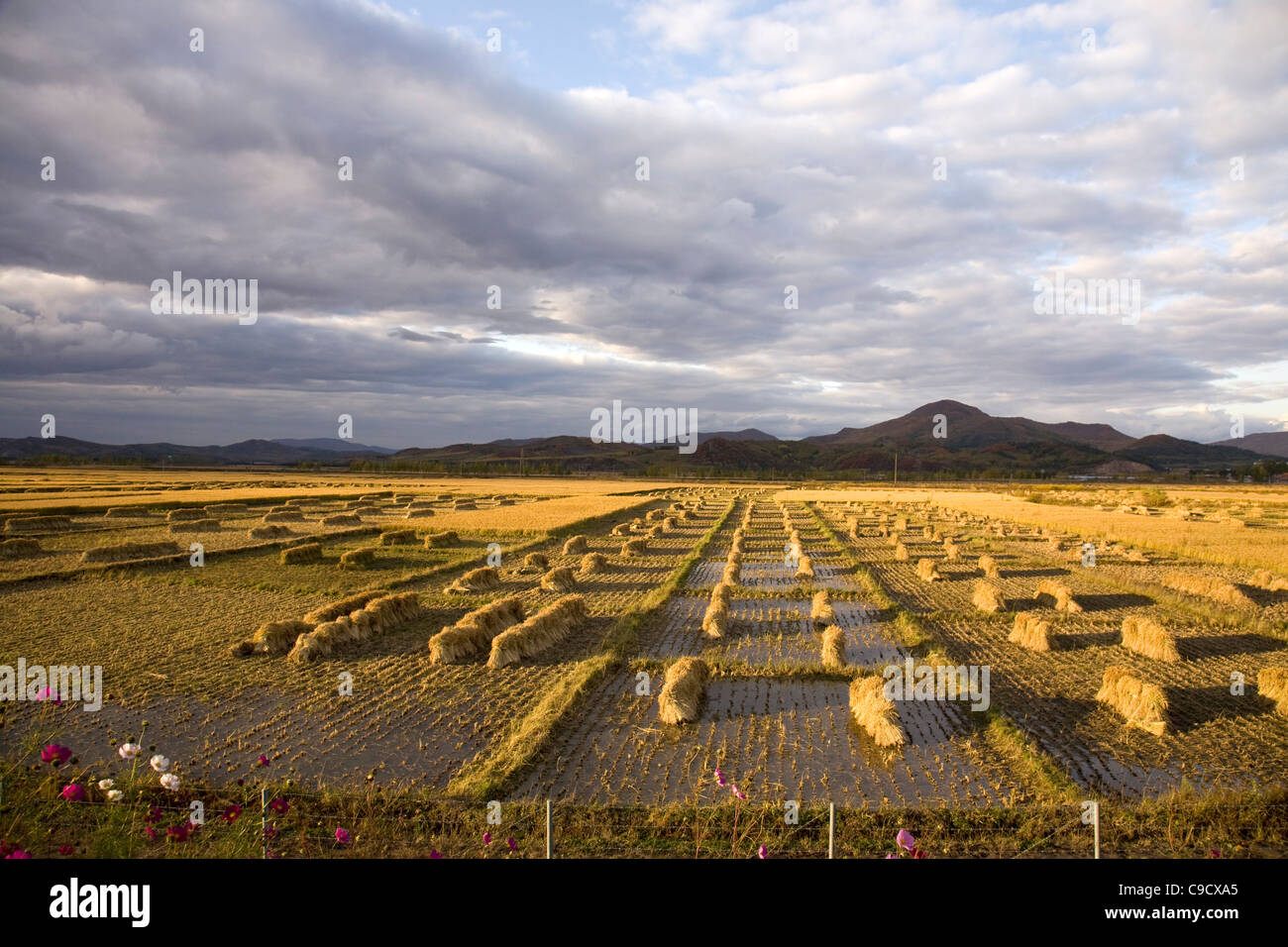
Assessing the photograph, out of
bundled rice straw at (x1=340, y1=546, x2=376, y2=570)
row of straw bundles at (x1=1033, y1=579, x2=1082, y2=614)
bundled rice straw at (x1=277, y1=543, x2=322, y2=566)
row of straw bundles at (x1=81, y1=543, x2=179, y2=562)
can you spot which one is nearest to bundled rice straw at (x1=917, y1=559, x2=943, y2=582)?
row of straw bundles at (x1=1033, y1=579, x2=1082, y2=614)

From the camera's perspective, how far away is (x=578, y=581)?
23.3m

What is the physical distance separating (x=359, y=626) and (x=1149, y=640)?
1818 centimetres

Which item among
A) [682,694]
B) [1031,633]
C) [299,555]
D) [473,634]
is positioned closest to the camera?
[682,694]

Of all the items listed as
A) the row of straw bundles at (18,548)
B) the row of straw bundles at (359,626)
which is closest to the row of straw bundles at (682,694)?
the row of straw bundles at (359,626)

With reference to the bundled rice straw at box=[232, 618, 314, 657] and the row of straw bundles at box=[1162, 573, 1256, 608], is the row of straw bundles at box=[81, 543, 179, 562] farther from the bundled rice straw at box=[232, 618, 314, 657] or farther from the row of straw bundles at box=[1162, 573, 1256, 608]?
the row of straw bundles at box=[1162, 573, 1256, 608]

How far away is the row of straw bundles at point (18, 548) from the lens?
26.1 metres

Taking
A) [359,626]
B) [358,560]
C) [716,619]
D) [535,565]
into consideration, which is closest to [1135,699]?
[716,619]

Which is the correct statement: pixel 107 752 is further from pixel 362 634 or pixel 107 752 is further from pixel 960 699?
pixel 960 699

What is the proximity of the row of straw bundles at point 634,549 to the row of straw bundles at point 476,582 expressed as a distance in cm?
727

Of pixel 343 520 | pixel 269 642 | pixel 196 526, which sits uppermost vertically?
pixel 196 526

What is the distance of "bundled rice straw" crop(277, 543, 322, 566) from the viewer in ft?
85.9

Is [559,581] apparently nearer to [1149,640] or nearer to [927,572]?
[927,572]

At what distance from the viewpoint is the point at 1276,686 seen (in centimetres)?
1138
